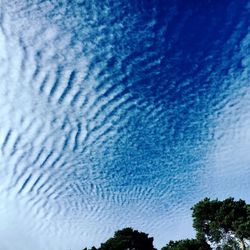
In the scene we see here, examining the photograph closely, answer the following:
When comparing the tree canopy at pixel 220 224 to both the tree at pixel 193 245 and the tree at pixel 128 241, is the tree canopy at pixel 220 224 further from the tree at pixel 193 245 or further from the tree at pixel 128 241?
the tree at pixel 128 241

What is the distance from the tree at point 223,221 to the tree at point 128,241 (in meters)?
13.3

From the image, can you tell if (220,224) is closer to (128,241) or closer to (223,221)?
(223,221)

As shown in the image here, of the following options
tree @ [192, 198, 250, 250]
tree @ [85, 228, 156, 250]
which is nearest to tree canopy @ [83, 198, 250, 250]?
tree @ [192, 198, 250, 250]

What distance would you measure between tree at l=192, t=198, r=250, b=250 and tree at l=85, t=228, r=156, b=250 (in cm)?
1327

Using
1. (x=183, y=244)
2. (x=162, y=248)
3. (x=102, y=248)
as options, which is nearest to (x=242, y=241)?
(x=183, y=244)

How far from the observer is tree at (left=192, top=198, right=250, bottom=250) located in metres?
45.6

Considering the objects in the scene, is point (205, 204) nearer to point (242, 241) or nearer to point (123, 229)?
point (242, 241)

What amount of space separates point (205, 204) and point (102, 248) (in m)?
22.1

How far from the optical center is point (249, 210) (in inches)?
1752

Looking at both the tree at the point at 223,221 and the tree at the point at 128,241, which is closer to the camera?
the tree at the point at 223,221

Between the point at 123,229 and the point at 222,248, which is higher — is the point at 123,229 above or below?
above

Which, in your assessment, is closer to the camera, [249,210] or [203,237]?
[249,210]

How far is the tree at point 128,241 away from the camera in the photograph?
57912 mm

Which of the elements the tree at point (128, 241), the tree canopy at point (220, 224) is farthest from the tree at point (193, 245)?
the tree at point (128, 241)
